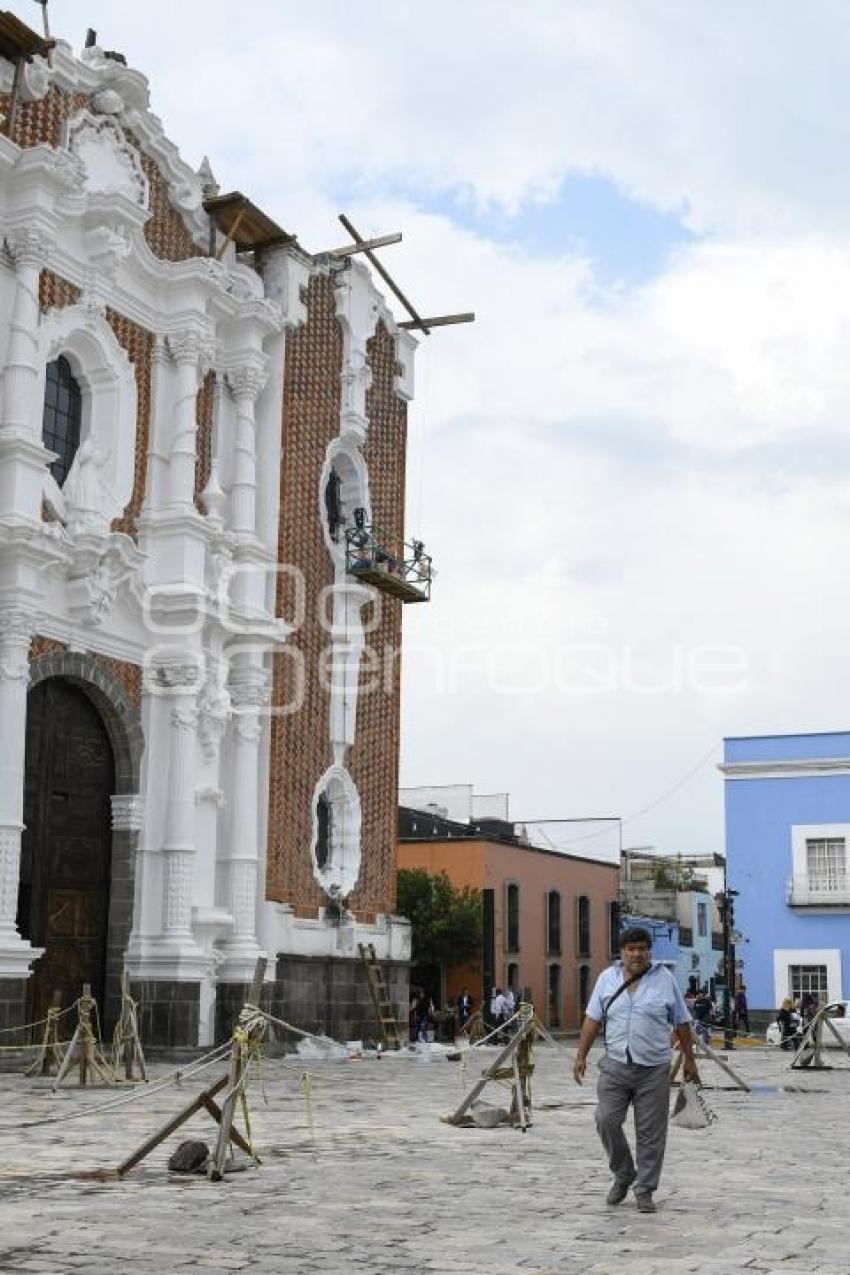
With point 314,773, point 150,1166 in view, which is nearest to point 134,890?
point 314,773

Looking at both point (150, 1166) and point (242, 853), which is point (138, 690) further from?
point (150, 1166)

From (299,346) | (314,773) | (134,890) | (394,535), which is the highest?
(299,346)

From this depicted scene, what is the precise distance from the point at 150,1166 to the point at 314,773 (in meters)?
15.2

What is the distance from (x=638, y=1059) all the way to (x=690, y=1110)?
92cm

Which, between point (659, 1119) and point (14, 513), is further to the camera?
point (14, 513)

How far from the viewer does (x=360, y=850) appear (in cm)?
2561

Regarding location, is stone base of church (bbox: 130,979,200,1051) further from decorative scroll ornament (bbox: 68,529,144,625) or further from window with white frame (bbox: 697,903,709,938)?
window with white frame (bbox: 697,903,709,938)

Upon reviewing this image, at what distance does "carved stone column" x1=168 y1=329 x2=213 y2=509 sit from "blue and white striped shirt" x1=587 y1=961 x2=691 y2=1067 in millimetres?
14125

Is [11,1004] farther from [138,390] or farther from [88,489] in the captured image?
[138,390]

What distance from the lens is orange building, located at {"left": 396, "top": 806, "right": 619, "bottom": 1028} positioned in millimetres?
40812

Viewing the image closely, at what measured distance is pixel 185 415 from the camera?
2173 cm

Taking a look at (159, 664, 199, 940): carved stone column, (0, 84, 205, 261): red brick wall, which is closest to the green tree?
(159, 664, 199, 940): carved stone column

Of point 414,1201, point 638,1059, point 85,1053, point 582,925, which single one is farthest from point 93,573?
point 582,925

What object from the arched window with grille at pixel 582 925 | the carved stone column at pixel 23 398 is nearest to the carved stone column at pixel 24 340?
the carved stone column at pixel 23 398
